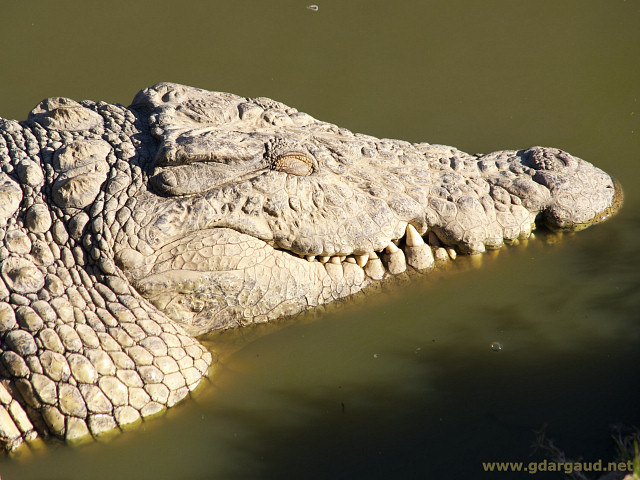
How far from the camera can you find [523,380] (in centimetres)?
364

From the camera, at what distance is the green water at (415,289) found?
11.1 ft

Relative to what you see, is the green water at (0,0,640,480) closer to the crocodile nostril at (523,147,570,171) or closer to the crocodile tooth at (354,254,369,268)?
the crocodile tooth at (354,254,369,268)

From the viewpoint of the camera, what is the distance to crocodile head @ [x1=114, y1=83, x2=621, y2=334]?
3771 mm

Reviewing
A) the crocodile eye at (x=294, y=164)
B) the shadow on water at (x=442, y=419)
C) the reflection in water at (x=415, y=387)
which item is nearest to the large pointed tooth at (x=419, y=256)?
the reflection in water at (x=415, y=387)

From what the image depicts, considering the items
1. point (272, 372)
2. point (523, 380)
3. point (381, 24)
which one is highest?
point (381, 24)

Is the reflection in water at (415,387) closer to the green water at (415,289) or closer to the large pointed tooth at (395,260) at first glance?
the green water at (415,289)

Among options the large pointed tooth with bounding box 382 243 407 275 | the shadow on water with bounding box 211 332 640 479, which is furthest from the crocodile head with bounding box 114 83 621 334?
the shadow on water with bounding box 211 332 640 479

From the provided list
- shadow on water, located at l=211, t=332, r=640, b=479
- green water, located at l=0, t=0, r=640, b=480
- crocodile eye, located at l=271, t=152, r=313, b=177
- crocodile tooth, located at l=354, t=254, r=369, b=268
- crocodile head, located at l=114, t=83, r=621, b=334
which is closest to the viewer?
shadow on water, located at l=211, t=332, r=640, b=479

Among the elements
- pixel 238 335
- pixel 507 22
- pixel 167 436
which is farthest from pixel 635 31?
pixel 167 436

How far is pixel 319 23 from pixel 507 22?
1975 mm

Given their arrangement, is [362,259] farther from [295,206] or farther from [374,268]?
[295,206]

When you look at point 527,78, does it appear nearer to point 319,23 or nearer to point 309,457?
point 319,23

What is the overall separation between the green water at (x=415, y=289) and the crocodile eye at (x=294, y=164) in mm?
902

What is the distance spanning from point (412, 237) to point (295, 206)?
82 centimetres
